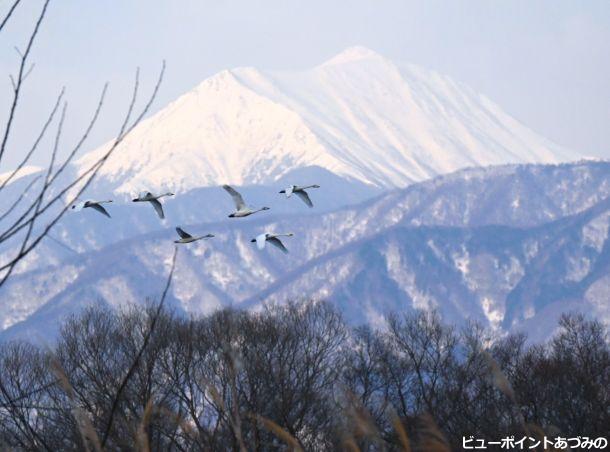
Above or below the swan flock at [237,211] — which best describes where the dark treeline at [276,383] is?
above

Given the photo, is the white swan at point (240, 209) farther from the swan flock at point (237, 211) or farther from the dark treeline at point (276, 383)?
the dark treeline at point (276, 383)

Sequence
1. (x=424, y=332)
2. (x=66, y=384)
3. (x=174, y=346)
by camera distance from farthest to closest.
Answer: (x=424, y=332)
(x=174, y=346)
(x=66, y=384)

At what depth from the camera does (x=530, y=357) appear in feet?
221

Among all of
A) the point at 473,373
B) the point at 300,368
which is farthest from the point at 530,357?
the point at 300,368

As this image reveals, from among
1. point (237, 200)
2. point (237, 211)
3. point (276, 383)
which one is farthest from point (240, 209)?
point (276, 383)

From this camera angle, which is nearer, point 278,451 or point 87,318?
point 278,451

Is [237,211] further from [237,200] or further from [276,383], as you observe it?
[276,383]

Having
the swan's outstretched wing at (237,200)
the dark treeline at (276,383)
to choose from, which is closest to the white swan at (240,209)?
the swan's outstretched wing at (237,200)

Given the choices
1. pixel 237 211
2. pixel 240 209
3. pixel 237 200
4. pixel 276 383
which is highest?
pixel 276 383

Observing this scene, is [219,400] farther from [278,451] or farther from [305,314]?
[305,314]

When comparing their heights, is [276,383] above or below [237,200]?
above

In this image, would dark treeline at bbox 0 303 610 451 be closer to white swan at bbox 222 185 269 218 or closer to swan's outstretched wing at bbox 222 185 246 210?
swan's outstretched wing at bbox 222 185 246 210

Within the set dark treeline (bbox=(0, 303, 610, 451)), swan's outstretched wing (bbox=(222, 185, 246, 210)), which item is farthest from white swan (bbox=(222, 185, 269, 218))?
dark treeline (bbox=(0, 303, 610, 451))

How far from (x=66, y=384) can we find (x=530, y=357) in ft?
211
